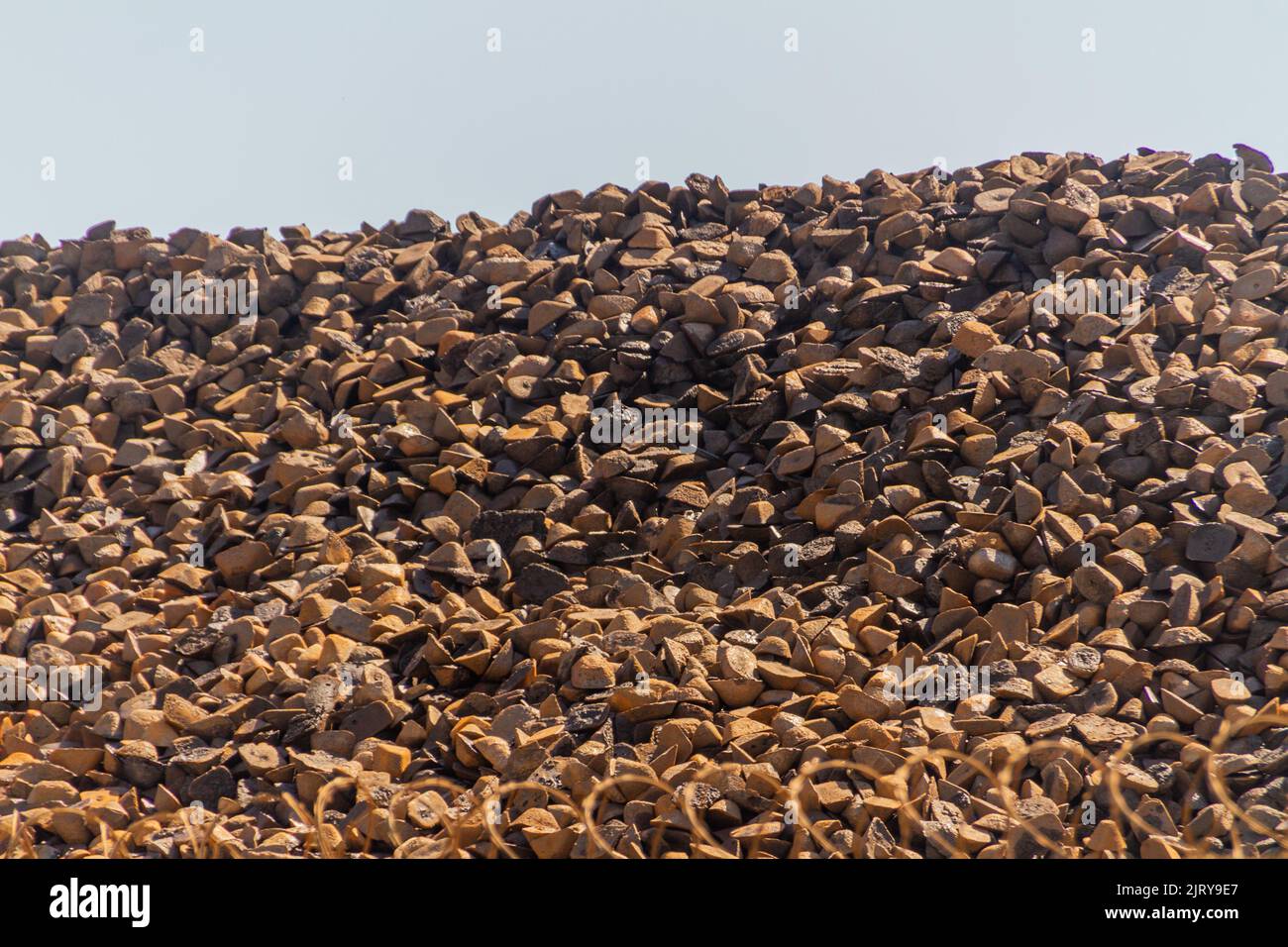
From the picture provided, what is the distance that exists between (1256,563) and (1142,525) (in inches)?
21.0

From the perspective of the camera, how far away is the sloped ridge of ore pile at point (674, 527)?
4.94m

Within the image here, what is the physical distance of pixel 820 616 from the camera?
6.07 meters

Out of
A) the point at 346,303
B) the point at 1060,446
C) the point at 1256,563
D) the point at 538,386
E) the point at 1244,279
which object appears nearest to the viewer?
the point at 1256,563

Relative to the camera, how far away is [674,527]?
6.86m

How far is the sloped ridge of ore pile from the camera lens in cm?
494

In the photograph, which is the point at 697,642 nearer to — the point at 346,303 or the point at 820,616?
the point at 820,616

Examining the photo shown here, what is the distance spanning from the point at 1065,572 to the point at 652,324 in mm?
3312

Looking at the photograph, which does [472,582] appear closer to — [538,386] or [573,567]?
[573,567]

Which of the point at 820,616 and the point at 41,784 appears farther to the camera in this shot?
the point at 820,616

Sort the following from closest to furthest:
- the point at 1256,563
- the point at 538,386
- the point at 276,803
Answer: the point at 276,803 → the point at 1256,563 → the point at 538,386

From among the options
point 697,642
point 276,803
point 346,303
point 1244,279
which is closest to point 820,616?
point 697,642

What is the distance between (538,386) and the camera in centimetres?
798

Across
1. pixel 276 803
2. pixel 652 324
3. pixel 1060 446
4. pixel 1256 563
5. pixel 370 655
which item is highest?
pixel 652 324

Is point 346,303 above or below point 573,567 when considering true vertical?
above
